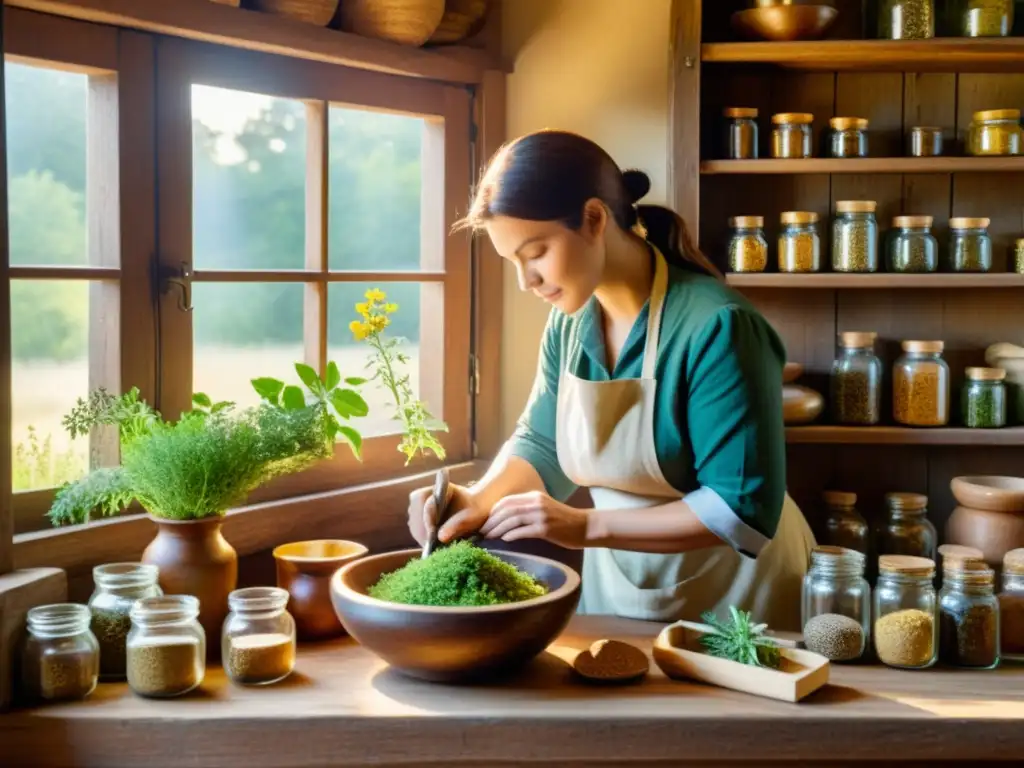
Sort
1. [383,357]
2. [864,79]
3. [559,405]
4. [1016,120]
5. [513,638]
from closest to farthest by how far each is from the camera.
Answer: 1. [513,638]
2. [559,405]
3. [383,357]
4. [1016,120]
5. [864,79]

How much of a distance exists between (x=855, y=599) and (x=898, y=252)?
116 centimetres

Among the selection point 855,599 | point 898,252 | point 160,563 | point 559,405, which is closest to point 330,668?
point 160,563

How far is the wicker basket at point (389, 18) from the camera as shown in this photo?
8.14 feet

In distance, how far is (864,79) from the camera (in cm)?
281

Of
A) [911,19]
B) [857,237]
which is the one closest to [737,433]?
[857,237]

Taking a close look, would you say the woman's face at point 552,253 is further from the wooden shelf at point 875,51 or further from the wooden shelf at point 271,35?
the wooden shelf at point 875,51

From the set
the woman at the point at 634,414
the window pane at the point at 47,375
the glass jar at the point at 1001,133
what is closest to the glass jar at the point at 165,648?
the woman at the point at 634,414

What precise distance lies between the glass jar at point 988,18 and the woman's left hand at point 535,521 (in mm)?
1529

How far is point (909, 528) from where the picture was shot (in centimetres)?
263

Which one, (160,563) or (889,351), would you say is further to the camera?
(889,351)

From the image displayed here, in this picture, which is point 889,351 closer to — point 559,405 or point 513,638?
point 559,405

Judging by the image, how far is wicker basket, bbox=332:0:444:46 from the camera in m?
2.48

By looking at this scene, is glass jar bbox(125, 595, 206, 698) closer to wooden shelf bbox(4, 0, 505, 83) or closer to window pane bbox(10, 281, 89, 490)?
window pane bbox(10, 281, 89, 490)

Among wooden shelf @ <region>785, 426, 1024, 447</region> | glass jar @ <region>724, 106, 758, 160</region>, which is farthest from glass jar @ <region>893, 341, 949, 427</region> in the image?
glass jar @ <region>724, 106, 758, 160</region>
